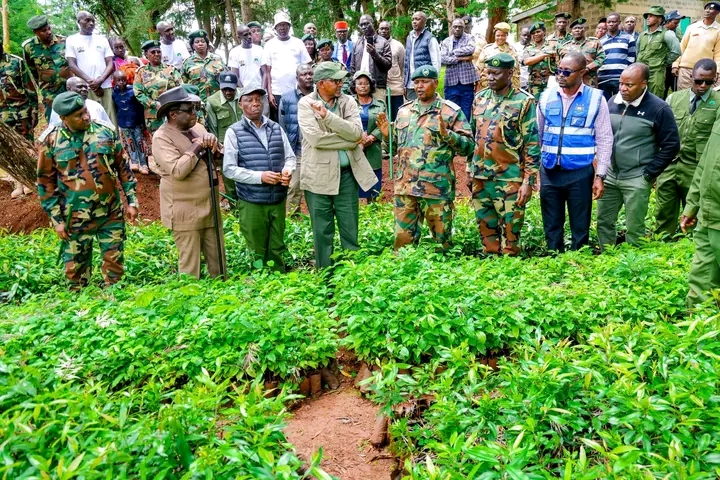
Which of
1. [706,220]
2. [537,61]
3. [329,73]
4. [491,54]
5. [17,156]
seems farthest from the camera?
[537,61]

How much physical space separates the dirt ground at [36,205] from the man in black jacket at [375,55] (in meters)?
1.68

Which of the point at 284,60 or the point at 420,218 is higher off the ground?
the point at 284,60

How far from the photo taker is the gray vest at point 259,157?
5.84m

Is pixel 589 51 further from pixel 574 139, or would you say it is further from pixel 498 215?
pixel 498 215

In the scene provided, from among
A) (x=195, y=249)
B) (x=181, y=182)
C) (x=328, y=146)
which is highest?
(x=328, y=146)

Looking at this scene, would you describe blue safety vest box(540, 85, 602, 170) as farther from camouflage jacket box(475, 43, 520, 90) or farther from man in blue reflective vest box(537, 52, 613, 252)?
camouflage jacket box(475, 43, 520, 90)

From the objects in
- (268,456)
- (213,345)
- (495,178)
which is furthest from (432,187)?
(268,456)

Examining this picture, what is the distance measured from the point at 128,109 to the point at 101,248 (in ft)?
14.6

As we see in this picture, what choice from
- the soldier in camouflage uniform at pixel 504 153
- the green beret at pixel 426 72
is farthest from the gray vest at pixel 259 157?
the soldier in camouflage uniform at pixel 504 153

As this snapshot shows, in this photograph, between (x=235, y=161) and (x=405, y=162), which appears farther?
(x=405, y=162)

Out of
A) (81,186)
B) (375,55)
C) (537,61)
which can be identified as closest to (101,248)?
(81,186)

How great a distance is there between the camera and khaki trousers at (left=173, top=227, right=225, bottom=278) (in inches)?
226

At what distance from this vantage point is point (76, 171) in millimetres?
5609

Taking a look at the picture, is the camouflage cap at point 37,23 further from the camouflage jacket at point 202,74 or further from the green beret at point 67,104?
the green beret at point 67,104
